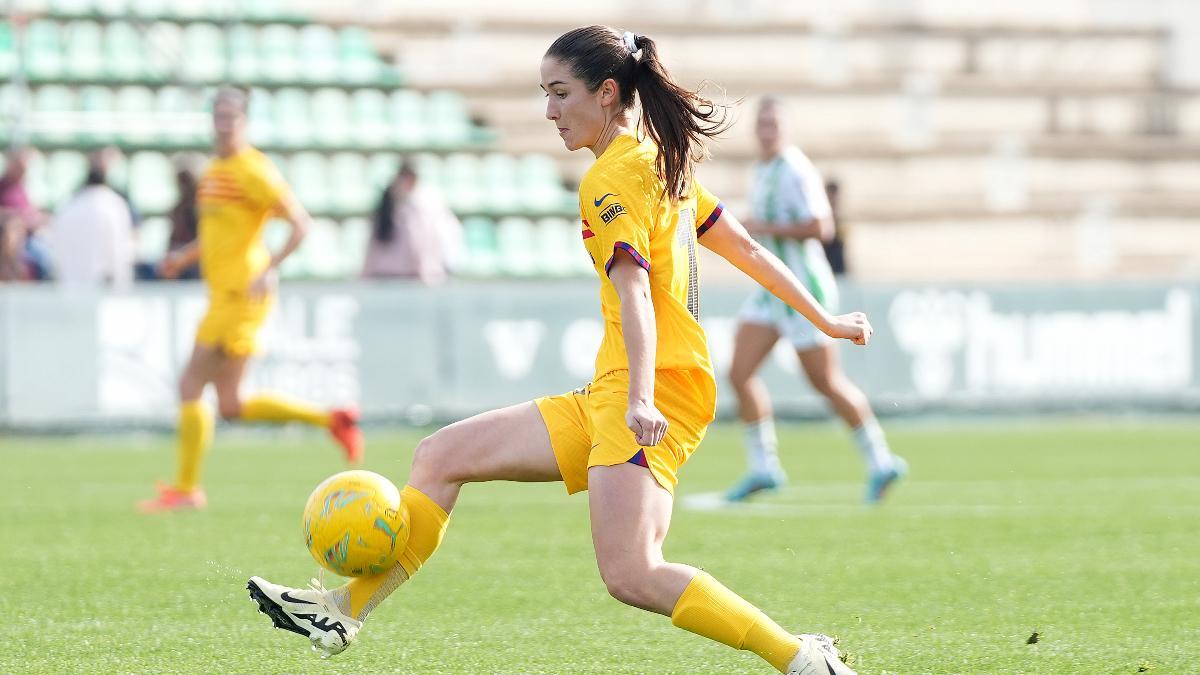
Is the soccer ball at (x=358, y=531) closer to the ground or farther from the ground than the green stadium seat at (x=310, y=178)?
closer to the ground

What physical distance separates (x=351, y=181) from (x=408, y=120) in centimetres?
142

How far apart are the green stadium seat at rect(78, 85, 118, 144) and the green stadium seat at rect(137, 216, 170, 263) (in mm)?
1253

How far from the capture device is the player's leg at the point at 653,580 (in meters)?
4.88

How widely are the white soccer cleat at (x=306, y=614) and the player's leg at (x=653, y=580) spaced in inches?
32.4

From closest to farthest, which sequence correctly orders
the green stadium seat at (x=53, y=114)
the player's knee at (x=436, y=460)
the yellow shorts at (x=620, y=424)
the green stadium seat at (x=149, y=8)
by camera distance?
the yellow shorts at (x=620, y=424)
the player's knee at (x=436, y=460)
the green stadium seat at (x=53, y=114)
the green stadium seat at (x=149, y=8)

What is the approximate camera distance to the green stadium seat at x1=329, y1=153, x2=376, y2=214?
22500 mm

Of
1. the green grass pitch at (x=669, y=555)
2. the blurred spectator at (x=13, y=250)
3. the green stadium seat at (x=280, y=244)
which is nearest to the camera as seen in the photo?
the green grass pitch at (x=669, y=555)

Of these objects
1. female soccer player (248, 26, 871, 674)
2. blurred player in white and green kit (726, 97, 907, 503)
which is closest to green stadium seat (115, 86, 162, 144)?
blurred player in white and green kit (726, 97, 907, 503)

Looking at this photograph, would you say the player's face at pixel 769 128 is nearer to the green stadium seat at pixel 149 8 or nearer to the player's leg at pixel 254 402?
the player's leg at pixel 254 402

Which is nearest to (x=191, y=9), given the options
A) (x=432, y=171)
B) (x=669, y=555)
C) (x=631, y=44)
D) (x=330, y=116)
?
(x=330, y=116)

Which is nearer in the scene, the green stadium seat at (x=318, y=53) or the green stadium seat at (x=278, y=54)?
the green stadium seat at (x=278, y=54)

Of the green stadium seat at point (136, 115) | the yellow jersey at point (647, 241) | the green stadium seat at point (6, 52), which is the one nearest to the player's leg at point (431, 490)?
the yellow jersey at point (647, 241)

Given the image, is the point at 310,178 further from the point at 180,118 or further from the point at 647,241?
the point at 647,241

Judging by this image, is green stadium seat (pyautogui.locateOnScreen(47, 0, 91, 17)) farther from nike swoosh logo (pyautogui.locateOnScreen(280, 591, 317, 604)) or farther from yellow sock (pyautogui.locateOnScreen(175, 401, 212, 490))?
nike swoosh logo (pyautogui.locateOnScreen(280, 591, 317, 604))
